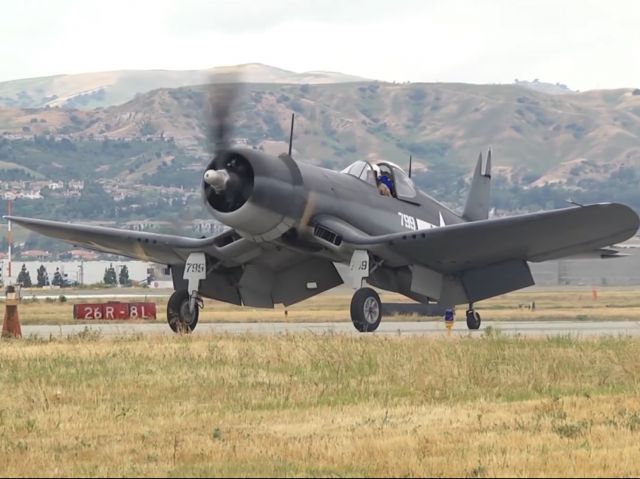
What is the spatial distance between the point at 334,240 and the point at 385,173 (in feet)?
8.38

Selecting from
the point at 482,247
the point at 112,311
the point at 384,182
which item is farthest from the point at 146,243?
the point at 112,311

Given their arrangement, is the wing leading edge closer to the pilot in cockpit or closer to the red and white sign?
the pilot in cockpit

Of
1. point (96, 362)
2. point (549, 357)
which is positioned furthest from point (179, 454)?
point (549, 357)

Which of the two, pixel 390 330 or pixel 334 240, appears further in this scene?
pixel 390 330

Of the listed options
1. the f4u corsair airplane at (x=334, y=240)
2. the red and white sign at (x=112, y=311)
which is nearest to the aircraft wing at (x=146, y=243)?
the f4u corsair airplane at (x=334, y=240)

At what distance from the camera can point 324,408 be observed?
12.7m

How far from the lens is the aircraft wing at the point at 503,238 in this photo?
22312 mm

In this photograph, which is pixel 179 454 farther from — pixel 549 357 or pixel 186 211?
pixel 186 211

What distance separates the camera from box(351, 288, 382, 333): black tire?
2325 cm

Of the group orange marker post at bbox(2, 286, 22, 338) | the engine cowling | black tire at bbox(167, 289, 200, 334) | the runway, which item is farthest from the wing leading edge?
orange marker post at bbox(2, 286, 22, 338)

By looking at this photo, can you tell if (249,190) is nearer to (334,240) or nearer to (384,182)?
(334,240)

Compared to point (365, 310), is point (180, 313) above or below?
below

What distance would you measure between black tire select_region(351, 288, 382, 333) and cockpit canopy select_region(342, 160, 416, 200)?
280cm

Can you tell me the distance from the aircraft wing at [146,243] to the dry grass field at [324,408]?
547 centimetres
